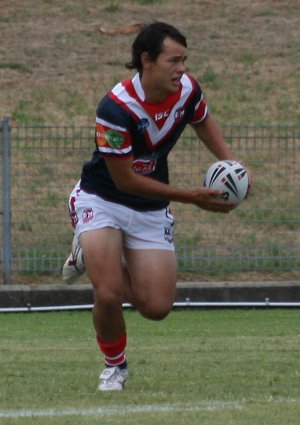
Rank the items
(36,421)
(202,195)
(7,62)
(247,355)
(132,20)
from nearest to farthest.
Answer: (36,421)
(202,195)
(247,355)
(7,62)
(132,20)

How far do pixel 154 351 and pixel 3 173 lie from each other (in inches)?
191

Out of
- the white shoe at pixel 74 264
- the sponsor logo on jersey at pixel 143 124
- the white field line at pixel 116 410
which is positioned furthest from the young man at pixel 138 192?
the white field line at pixel 116 410

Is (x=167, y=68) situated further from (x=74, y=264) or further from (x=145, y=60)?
(x=74, y=264)

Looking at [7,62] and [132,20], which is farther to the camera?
[132,20]

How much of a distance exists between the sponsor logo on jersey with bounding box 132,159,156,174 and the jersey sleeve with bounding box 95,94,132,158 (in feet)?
0.67

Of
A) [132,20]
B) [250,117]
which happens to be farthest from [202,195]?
[132,20]

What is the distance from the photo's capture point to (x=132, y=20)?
85.4ft

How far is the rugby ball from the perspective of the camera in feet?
25.6

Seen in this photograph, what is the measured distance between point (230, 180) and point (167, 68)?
732 millimetres

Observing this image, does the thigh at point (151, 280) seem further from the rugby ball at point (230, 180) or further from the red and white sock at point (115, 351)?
the rugby ball at point (230, 180)

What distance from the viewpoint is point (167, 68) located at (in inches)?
307

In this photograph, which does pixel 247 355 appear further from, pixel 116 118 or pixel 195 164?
A: pixel 195 164

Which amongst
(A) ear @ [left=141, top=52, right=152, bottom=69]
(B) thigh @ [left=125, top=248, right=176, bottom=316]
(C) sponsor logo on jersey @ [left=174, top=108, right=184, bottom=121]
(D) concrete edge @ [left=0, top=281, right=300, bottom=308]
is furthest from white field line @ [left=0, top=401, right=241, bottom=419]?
(D) concrete edge @ [left=0, top=281, right=300, bottom=308]

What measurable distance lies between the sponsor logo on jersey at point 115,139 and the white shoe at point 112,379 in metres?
1.35
